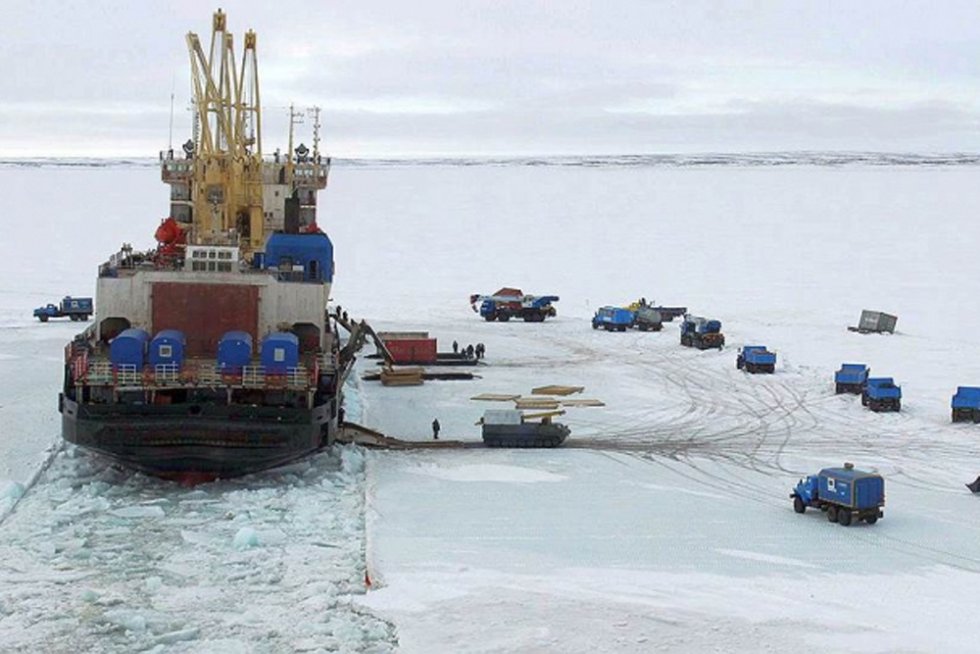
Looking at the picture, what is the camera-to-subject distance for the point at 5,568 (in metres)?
16.5

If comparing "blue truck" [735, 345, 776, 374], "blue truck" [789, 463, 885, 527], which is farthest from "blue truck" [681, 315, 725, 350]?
"blue truck" [789, 463, 885, 527]

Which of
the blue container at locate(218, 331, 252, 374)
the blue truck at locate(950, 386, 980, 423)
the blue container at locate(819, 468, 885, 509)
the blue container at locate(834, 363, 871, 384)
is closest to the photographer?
the blue container at locate(819, 468, 885, 509)

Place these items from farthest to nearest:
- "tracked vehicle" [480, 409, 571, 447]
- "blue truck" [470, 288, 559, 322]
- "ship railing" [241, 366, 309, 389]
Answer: "blue truck" [470, 288, 559, 322]
"tracked vehicle" [480, 409, 571, 447]
"ship railing" [241, 366, 309, 389]

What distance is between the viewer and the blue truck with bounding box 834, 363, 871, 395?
3128 centimetres

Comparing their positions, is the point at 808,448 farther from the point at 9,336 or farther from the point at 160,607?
the point at 9,336

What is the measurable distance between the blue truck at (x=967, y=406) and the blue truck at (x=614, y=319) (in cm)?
1841

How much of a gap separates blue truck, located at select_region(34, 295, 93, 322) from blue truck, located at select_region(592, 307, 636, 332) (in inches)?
786

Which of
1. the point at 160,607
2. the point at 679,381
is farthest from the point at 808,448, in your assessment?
the point at 160,607

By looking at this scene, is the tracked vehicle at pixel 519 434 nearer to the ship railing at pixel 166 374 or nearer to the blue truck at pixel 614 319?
the ship railing at pixel 166 374

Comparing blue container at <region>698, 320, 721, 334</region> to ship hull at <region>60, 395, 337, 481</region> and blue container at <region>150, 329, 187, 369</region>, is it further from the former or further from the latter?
blue container at <region>150, 329, 187, 369</region>

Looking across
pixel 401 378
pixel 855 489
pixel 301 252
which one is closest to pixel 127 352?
pixel 301 252

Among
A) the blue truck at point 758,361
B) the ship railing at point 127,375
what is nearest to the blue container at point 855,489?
the ship railing at point 127,375

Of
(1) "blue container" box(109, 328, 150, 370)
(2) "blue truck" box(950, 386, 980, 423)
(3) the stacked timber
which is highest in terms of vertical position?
(1) "blue container" box(109, 328, 150, 370)

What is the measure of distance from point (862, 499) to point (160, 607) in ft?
36.0
